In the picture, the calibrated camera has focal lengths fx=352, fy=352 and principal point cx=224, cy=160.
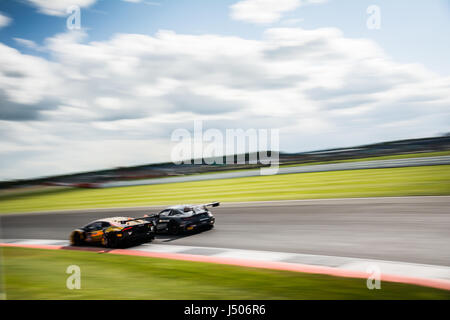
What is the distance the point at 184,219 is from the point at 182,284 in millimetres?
5856

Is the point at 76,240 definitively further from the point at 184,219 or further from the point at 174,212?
the point at 184,219

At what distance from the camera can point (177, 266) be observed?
8297mm

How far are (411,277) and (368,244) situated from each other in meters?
2.66

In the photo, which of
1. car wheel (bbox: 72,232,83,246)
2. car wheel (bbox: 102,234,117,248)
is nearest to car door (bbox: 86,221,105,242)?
car wheel (bbox: 102,234,117,248)

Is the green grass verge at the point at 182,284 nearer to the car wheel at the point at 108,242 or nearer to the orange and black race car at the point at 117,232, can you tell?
the orange and black race car at the point at 117,232

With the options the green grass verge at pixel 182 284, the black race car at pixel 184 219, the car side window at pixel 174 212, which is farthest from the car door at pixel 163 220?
the green grass verge at pixel 182 284

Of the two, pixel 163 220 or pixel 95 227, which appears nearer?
pixel 95 227

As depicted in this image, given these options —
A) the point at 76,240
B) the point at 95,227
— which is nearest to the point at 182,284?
the point at 95,227

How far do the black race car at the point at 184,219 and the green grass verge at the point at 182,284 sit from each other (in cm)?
335

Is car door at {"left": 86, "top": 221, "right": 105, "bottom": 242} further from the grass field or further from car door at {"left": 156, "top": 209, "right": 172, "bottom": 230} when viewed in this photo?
the grass field

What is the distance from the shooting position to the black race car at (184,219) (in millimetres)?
12453

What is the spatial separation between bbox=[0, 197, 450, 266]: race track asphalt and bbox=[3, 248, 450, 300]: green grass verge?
2.10 metres

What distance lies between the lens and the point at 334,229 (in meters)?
11.0

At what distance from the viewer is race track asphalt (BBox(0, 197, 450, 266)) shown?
28.2 feet
